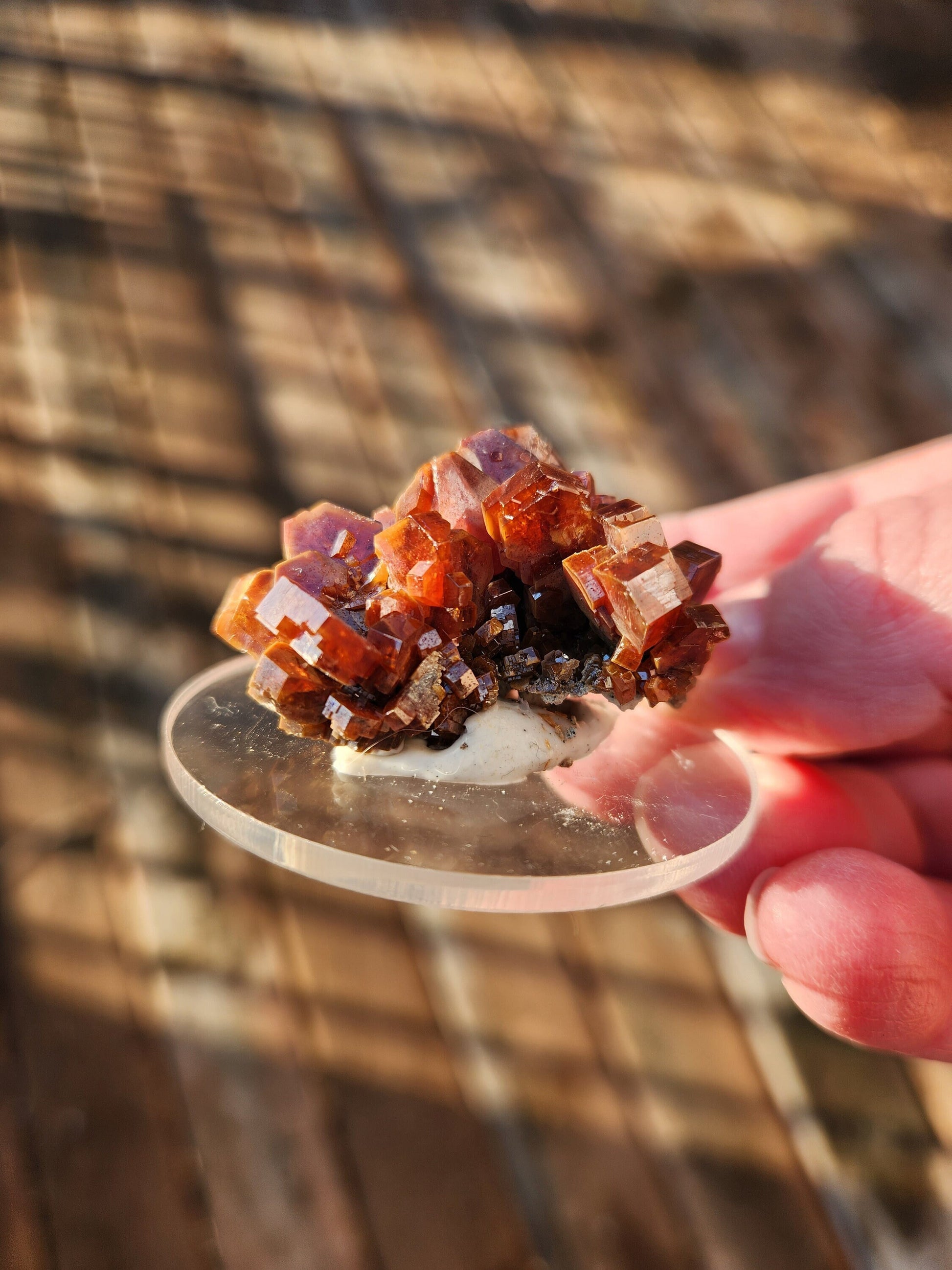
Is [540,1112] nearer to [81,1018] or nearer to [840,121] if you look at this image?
[81,1018]

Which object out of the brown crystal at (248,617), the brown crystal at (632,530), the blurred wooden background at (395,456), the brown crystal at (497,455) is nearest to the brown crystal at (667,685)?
the brown crystal at (632,530)

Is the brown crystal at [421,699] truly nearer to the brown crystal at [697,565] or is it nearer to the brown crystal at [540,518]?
the brown crystal at [540,518]

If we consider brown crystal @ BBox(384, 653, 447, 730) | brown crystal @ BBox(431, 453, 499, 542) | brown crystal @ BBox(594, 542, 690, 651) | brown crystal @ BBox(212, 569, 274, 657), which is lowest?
brown crystal @ BBox(212, 569, 274, 657)

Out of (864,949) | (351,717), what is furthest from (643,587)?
(864,949)

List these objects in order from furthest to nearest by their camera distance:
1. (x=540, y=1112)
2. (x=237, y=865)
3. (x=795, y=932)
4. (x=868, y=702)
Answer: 1. (x=237, y=865)
2. (x=540, y=1112)
3. (x=868, y=702)
4. (x=795, y=932)

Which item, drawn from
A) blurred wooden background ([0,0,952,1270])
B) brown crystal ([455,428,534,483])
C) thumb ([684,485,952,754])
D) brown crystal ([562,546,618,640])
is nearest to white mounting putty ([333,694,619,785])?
brown crystal ([562,546,618,640])

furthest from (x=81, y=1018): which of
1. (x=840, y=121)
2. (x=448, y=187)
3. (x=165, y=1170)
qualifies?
(x=840, y=121)

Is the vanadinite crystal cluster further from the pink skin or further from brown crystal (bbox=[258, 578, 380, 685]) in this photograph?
the pink skin
